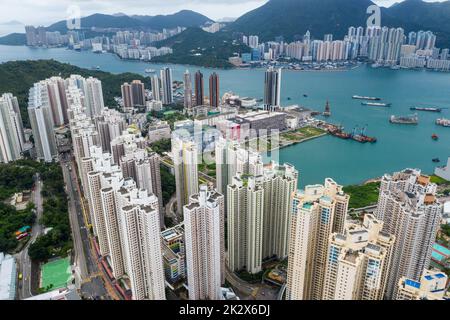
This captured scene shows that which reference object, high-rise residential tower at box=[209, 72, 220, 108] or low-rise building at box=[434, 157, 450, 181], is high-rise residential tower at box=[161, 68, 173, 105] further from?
low-rise building at box=[434, 157, 450, 181]

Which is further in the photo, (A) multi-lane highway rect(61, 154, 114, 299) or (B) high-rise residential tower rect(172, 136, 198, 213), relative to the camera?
(B) high-rise residential tower rect(172, 136, 198, 213)

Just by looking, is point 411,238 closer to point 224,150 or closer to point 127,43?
point 224,150

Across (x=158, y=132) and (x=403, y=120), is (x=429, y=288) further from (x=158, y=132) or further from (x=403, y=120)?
(x=403, y=120)

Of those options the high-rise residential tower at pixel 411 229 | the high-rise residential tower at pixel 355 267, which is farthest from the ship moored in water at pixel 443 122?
the high-rise residential tower at pixel 355 267

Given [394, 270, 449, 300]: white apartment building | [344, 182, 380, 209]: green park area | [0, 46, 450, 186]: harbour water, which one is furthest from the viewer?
[0, 46, 450, 186]: harbour water

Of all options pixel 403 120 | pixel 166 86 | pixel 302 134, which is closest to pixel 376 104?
pixel 403 120

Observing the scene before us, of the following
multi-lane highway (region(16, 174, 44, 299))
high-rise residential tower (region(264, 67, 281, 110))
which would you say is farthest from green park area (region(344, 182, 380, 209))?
high-rise residential tower (region(264, 67, 281, 110))
